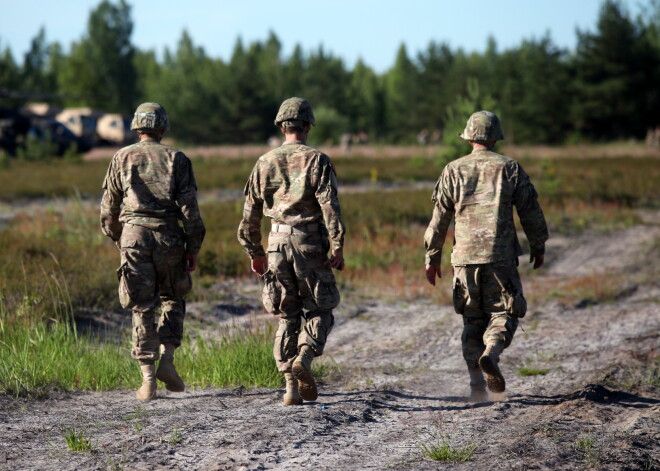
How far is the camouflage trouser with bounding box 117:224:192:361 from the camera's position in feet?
20.0

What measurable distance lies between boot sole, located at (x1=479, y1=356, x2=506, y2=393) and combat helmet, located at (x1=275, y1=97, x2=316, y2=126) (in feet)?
6.47

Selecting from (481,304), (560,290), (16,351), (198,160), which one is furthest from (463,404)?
(198,160)

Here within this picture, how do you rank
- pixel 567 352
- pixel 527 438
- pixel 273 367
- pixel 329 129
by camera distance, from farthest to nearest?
1. pixel 329 129
2. pixel 567 352
3. pixel 273 367
4. pixel 527 438

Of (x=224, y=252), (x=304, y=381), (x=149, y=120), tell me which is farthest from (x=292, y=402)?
(x=224, y=252)

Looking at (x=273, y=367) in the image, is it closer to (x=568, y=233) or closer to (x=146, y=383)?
(x=146, y=383)

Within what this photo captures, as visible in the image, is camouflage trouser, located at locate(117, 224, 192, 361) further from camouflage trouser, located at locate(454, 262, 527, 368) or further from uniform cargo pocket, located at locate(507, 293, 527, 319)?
uniform cargo pocket, located at locate(507, 293, 527, 319)

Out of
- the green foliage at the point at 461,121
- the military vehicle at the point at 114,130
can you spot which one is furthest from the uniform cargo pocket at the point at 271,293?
the military vehicle at the point at 114,130

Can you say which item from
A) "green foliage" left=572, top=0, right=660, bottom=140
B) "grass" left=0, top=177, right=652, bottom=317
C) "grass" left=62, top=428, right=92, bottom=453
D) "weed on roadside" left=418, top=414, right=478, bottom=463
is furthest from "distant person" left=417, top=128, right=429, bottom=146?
"grass" left=62, top=428, right=92, bottom=453

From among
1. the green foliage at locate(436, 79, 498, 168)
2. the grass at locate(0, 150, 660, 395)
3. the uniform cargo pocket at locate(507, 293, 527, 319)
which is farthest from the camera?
the green foliage at locate(436, 79, 498, 168)

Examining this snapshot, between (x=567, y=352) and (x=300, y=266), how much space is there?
346 cm

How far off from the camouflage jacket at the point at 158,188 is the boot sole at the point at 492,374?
2178mm

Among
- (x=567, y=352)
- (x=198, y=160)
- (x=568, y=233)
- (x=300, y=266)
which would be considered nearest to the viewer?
(x=300, y=266)

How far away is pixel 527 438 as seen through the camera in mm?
4996

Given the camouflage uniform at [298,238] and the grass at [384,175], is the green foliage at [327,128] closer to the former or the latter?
the grass at [384,175]
